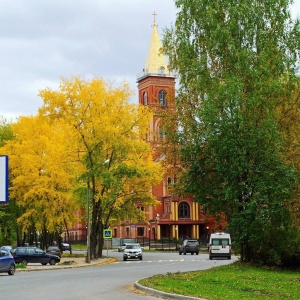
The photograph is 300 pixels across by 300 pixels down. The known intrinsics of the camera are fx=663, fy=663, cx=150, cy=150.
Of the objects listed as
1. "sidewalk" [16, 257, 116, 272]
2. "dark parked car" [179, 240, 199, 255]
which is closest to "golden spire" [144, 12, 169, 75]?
"dark parked car" [179, 240, 199, 255]

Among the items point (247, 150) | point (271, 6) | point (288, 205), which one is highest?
point (271, 6)

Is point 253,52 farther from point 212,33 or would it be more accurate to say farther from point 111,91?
point 111,91

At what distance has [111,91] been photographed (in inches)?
2024

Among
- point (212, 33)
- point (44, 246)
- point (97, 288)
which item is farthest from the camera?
point (44, 246)

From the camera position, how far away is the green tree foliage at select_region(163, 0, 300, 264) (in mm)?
34531

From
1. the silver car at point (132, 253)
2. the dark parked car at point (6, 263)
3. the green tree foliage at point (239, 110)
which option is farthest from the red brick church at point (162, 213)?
the dark parked car at point (6, 263)

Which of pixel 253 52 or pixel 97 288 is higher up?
pixel 253 52

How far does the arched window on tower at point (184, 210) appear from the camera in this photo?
10769 centimetres

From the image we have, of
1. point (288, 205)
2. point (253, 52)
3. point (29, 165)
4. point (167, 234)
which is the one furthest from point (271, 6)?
point (167, 234)

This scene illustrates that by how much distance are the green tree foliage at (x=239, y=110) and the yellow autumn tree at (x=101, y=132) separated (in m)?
11.2

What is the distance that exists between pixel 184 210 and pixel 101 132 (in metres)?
60.2

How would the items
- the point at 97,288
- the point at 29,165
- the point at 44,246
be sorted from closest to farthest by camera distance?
the point at 97,288 < the point at 29,165 < the point at 44,246

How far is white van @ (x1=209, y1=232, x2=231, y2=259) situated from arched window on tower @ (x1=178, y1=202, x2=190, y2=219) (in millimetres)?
51132

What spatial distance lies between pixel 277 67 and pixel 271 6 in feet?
12.8
